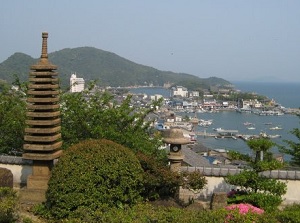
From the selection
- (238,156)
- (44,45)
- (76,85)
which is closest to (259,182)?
(238,156)

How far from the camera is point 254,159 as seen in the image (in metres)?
8.72

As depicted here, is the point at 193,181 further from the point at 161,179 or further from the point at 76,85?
the point at 76,85

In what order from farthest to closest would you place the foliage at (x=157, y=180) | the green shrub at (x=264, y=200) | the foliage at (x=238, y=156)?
the foliage at (x=238, y=156) → the foliage at (x=157, y=180) → the green shrub at (x=264, y=200)

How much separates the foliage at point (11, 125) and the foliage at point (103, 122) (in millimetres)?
Answer: 1402

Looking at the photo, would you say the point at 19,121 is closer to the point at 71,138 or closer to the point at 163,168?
the point at 71,138

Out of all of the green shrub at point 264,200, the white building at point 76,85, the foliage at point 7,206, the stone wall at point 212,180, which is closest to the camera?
the foliage at point 7,206

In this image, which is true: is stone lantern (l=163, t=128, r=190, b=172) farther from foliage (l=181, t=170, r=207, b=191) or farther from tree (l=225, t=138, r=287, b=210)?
tree (l=225, t=138, r=287, b=210)

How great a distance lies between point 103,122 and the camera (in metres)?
13.8

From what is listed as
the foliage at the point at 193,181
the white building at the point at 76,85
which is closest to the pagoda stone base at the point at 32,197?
the foliage at the point at 193,181

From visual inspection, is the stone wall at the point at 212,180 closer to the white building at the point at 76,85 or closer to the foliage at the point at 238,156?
the foliage at the point at 238,156

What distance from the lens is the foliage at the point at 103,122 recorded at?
1302cm

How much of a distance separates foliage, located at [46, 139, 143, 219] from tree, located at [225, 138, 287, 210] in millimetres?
2113

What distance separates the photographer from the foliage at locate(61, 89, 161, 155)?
13.0 meters

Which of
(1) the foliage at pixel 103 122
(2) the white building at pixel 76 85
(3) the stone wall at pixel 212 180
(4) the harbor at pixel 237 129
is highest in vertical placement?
(2) the white building at pixel 76 85
